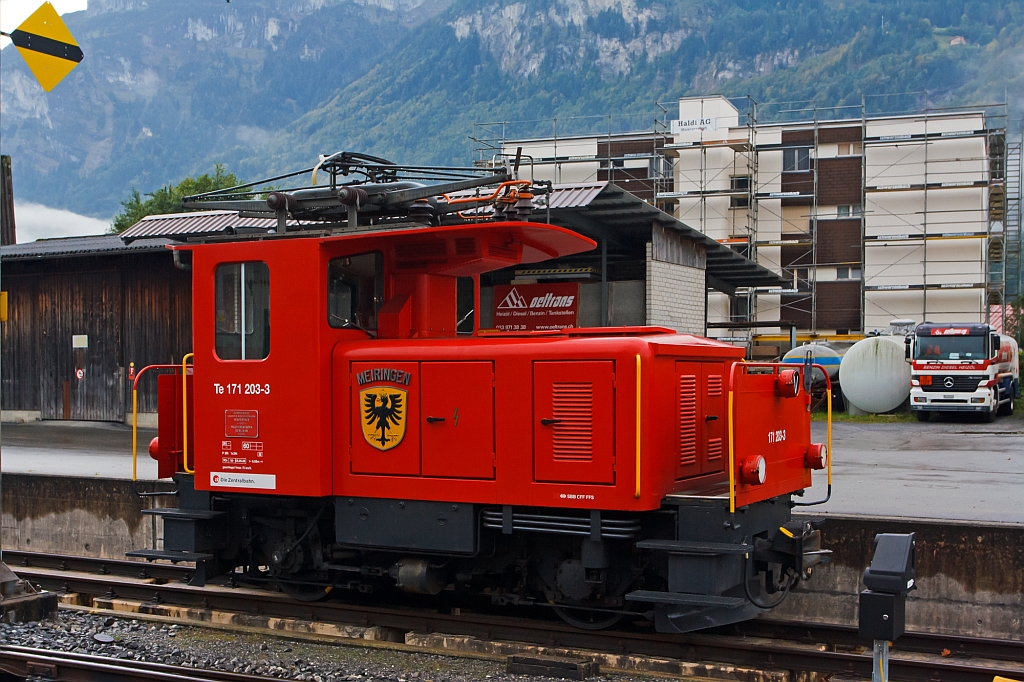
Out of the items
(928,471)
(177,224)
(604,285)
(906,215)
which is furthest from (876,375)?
(906,215)

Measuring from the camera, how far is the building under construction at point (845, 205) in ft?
150

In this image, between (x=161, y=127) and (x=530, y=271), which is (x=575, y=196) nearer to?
(x=530, y=271)

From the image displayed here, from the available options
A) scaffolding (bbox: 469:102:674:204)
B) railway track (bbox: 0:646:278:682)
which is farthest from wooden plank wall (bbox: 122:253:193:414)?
scaffolding (bbox: 469:102:674:204)

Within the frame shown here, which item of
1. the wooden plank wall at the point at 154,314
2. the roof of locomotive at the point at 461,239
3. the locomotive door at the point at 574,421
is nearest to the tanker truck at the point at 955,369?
the wooden plank wall at the point at 154,314

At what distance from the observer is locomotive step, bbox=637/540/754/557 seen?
19.8ft

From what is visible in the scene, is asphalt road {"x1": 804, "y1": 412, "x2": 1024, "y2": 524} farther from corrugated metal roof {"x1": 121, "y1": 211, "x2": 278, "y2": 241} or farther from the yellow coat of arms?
corrugated metal roof {"x1": 121, "y1": 211, "x2": 278, "y2": 241}

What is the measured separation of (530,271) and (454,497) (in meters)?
Result: 11.9

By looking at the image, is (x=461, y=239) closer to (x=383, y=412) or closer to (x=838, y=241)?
(x=383, y=412)

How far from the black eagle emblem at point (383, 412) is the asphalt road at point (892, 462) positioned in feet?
17.2

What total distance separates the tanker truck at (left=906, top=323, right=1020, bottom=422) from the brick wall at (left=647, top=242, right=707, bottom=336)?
9807 millimetres

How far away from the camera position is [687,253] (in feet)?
63.8

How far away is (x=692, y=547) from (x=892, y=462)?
1209 centimetres

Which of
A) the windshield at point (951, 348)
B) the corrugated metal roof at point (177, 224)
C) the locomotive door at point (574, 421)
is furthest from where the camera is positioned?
the windshield at point (951, 348)

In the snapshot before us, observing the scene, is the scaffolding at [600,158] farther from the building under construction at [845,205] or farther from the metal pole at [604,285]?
the metal pole at [604,285]
